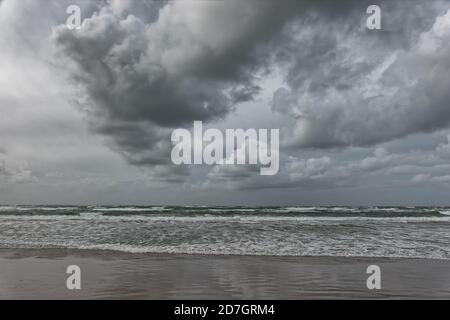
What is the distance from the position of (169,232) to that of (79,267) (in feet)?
26.8

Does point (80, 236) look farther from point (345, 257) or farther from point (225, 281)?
point (345, 257)

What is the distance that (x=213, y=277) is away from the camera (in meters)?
8.88

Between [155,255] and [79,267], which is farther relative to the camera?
[155,255]

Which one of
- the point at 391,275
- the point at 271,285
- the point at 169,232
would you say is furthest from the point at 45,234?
the point at 391,275

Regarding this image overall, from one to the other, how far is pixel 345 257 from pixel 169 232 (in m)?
9.28

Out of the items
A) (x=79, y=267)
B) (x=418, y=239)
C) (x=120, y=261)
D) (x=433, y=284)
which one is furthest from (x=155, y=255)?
(x=418, y=239)

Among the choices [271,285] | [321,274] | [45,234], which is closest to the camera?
[271,285]

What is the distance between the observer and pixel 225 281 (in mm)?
8469

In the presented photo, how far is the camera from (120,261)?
11.0 meters

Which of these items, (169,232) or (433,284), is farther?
(169,232)

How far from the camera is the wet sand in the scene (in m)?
7.38

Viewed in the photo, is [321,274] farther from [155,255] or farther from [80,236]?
[80,236]

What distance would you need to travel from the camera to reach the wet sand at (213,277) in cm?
738
